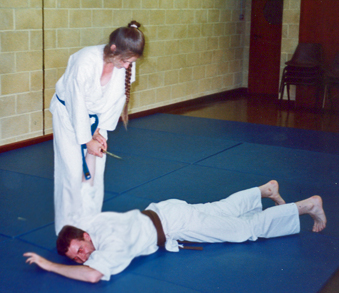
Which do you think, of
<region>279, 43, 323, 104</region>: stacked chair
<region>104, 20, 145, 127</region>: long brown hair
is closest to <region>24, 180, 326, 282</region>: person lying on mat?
<region>104, 20, 145, 127</region>: long brown hair

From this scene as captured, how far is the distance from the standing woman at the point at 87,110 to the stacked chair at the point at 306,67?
15.7 ft

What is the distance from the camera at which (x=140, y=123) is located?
5.88m

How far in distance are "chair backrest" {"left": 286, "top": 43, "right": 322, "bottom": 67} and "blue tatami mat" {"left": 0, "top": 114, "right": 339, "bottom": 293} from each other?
1.75 metres

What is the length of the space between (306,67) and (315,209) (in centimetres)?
456

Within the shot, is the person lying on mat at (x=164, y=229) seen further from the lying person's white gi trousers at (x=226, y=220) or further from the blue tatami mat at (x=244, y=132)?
the blue tatami mat at (x=244, y=132)

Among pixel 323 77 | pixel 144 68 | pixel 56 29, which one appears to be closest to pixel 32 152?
pixel 56 29

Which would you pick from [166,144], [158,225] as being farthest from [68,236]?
[166,144]

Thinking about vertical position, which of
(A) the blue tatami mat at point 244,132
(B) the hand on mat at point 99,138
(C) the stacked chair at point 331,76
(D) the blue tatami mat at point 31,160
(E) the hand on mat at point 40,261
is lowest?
(D) the blue tatami mat at point 31,160

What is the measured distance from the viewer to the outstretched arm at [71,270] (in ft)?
7.18

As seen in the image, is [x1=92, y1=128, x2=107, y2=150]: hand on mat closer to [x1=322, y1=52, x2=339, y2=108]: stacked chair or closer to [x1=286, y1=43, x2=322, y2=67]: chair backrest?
[x1=322, y1=52, x2=339, y2=108]: stacked chair

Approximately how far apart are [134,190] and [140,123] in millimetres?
2409

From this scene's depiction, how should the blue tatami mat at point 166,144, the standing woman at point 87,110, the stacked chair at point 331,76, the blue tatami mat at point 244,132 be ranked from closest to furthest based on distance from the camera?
1. the standing woman at point 87,110
2. the blue tatami mat at point 166,144
3. the blue tatami mat at point 244,132
4. the stacked chair at point 331,76

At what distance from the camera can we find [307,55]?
7.08 m

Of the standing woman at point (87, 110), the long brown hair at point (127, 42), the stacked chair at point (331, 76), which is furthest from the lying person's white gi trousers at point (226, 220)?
the stacked chair at point (331, 76)
